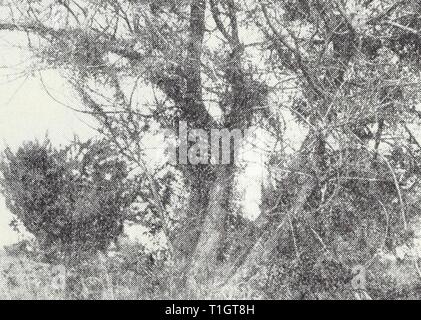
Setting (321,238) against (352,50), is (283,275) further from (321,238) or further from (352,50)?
(352,50)

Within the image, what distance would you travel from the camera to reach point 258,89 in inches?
458

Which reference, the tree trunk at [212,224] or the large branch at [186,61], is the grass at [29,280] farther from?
the large branch at [186,61]

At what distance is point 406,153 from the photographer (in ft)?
38.0

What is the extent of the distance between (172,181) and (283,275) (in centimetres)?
368

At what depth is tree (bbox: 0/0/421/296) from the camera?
10.5m

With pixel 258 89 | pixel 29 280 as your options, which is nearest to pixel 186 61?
pixel 258 89

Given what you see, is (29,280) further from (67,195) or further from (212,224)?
(212,224)

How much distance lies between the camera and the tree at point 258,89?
1053 cm

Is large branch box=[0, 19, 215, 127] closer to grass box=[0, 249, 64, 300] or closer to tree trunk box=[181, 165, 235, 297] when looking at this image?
tree trunk box=[181, 165, 235, 297]

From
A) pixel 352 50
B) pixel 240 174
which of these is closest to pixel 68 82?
pixel 240 174

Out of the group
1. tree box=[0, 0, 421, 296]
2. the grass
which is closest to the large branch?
→ tree box=[0, 0, 421, 296]

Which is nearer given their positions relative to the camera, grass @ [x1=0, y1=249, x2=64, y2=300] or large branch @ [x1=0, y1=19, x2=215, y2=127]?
grass @ [x1=0, y1=249, x2=64, y2=300]

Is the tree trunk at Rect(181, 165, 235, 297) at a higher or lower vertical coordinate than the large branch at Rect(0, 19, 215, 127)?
lower

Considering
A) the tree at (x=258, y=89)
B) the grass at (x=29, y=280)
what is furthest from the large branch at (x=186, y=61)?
the grass at (x=29, y=280)
